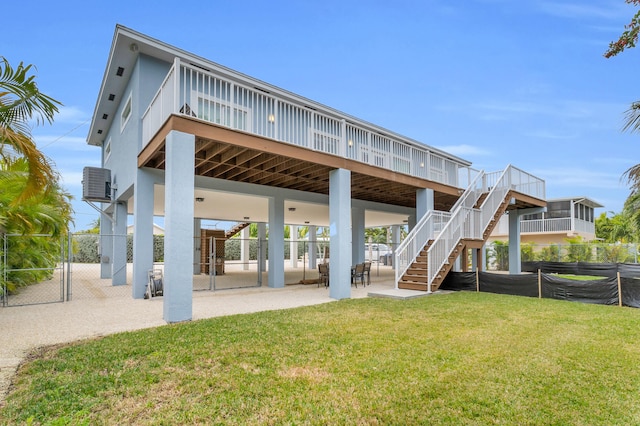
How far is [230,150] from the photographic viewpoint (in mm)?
8570

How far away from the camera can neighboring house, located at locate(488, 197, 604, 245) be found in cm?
2753

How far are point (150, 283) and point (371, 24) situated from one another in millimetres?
14372

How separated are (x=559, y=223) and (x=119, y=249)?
30437mm

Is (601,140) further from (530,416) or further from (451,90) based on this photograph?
(530,416)

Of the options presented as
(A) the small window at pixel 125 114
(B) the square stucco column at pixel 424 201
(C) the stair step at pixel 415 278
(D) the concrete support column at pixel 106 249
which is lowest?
(C) the stair step at pixel 415 278

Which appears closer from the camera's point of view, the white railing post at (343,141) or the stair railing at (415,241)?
the white railing post at (343,141)

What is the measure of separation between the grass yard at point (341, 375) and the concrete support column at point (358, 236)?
9.42 meters

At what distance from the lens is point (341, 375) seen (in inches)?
158

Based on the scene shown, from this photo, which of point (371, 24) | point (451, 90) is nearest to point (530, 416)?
point (371, 24)

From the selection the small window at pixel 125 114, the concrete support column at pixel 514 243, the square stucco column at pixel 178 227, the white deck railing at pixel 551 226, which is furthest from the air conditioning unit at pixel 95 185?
the white deck railing at pixel 551 226

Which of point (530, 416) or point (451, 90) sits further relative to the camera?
point (451, 90)

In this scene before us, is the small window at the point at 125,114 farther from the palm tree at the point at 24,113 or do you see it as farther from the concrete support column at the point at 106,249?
the palm tree at the point at 24,113

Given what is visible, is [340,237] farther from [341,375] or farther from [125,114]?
[125,114]

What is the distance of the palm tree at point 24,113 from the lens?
542cm
